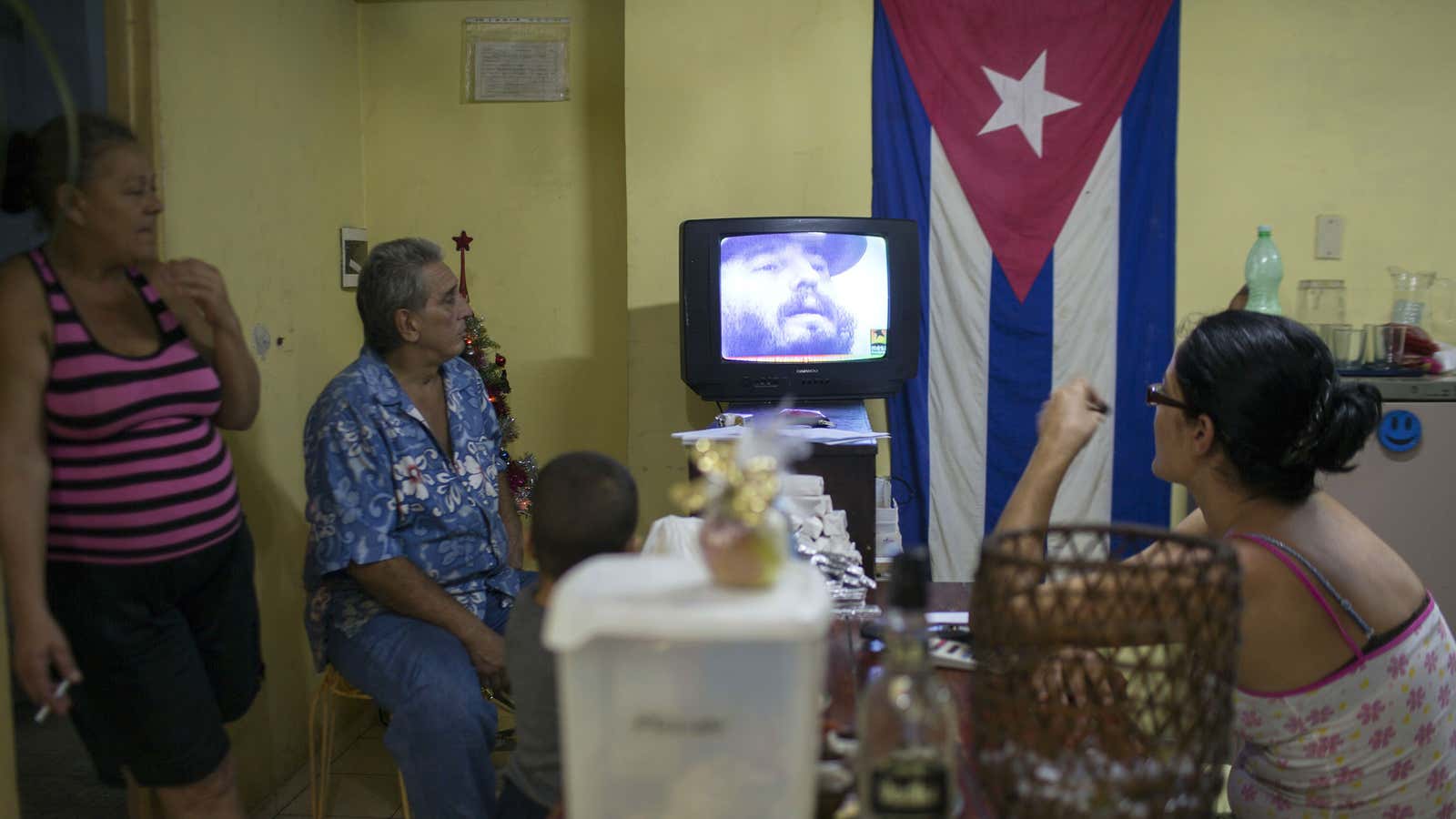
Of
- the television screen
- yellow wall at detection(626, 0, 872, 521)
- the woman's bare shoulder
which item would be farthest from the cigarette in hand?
yellow wall at detection(626, 0, 872, 521)

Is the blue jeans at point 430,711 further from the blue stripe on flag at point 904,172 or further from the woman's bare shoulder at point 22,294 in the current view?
the blue stripe on flag at point 904,172

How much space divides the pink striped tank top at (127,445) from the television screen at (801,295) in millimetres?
1487

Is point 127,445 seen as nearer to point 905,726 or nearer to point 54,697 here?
point 54,697

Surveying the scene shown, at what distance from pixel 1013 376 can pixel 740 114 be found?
3.91ft

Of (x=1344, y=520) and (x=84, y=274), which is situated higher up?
(x=84, y=274)

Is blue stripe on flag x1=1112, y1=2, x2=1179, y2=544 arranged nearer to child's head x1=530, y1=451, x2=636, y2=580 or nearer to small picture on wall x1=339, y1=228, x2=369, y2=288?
small picture on wall x1=339, y1=228, x2=369, y2=288

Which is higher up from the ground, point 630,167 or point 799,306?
point 630,167

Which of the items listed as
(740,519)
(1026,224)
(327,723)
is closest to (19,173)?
(327,723)

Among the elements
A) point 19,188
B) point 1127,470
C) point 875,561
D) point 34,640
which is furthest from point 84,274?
point 1127,470

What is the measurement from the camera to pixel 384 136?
3.88 meters

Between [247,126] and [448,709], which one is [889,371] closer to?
[448,709]

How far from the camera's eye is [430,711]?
7.31 feet

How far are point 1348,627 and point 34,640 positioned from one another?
1913 millimetres

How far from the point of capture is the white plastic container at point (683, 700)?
3.20ft
